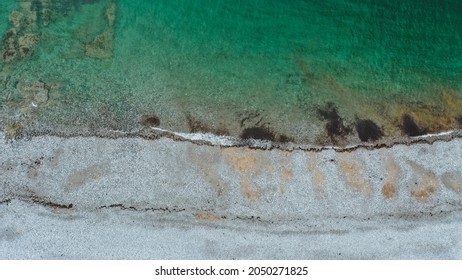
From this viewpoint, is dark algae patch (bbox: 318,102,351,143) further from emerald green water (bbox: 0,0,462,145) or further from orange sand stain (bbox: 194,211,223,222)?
orange sand stain (bbox: 194,211,223,222)

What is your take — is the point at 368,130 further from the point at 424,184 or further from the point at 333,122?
the point at 424,184

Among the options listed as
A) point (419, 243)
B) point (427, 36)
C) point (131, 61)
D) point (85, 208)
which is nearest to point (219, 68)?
point (131, 61)

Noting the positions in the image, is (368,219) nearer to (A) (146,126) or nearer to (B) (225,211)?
(B) (225,211)

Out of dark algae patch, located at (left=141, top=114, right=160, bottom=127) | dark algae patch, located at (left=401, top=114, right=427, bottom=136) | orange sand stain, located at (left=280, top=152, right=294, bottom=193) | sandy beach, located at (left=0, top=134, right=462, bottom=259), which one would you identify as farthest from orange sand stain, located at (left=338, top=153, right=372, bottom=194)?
dark algae patch, located at (left=141, top=114, right=160, bottom=127)

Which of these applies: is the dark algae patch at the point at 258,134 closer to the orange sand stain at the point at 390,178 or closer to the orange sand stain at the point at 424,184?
the orange sand stain at the point at 390,178

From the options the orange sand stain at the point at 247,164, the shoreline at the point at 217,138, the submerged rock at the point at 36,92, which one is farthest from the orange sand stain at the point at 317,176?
the submerged rock at the point at 36,92
